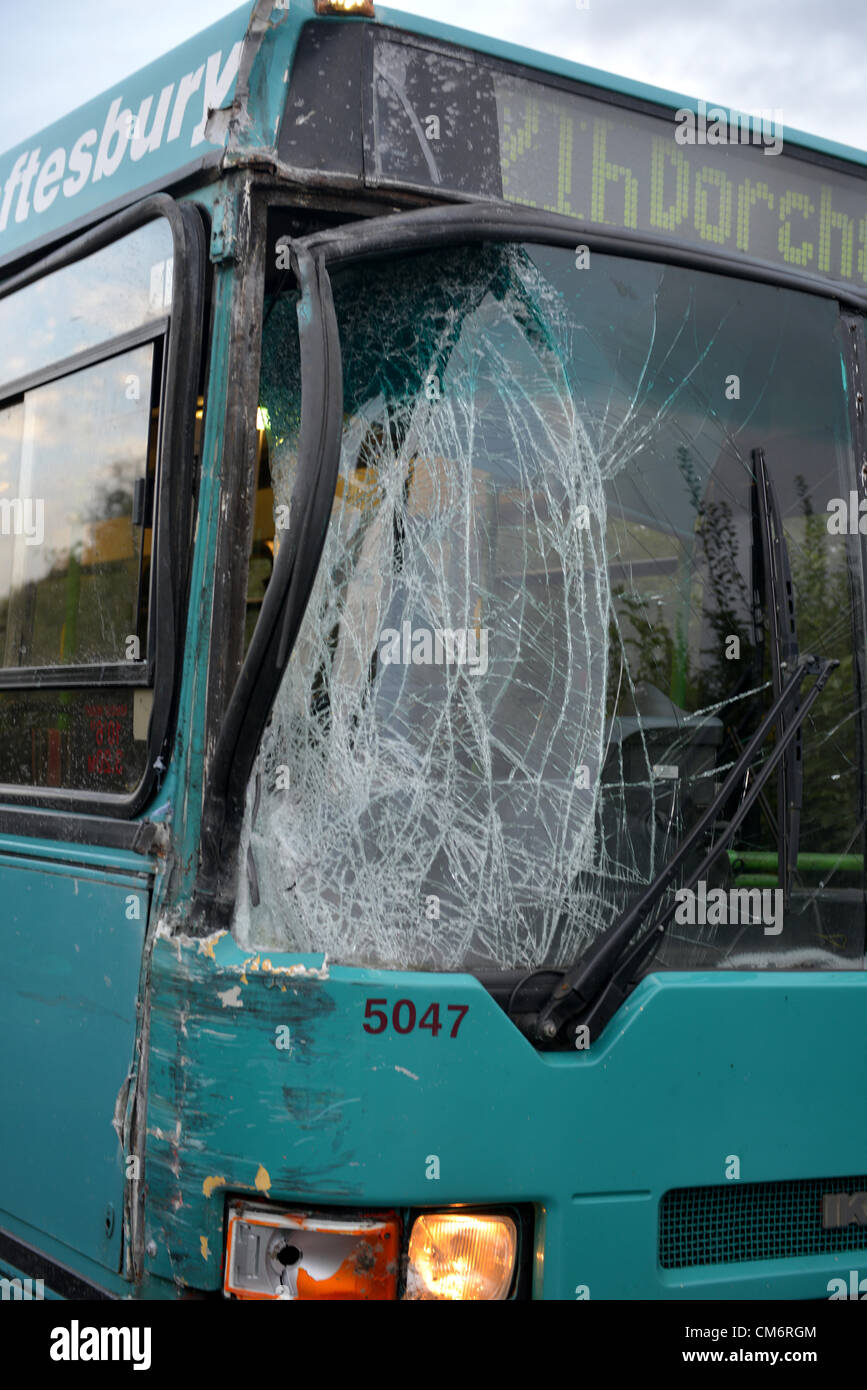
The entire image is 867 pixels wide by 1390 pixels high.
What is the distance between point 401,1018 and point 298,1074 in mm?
201

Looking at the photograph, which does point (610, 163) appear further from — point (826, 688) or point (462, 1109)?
point (462, 1109)

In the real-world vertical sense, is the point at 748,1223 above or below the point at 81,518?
below

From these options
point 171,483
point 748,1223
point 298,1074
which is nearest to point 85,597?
point 171,483

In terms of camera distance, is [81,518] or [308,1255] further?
[81,518]

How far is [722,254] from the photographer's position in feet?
9.47

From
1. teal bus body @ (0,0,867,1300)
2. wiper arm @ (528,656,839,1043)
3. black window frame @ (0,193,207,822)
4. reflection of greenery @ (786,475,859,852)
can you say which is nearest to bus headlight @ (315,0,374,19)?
teal bus body @ (0,0,867,1300)

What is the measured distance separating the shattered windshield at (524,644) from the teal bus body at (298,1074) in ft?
0.44

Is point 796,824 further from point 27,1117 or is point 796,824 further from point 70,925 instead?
point 27,1117

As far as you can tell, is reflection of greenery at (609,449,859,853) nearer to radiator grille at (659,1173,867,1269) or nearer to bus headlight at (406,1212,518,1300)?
radiator grille at (659,1173,867,1269)

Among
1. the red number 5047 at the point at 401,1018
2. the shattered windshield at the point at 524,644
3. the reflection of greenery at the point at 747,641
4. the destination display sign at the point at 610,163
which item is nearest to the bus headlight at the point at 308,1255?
the red number 5047 at the point at 401,1018

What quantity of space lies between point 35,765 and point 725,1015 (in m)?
1.67

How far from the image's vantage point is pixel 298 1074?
2.36 meters

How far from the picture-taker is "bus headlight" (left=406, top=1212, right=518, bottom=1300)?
242 cm

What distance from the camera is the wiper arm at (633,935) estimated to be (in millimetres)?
2482
